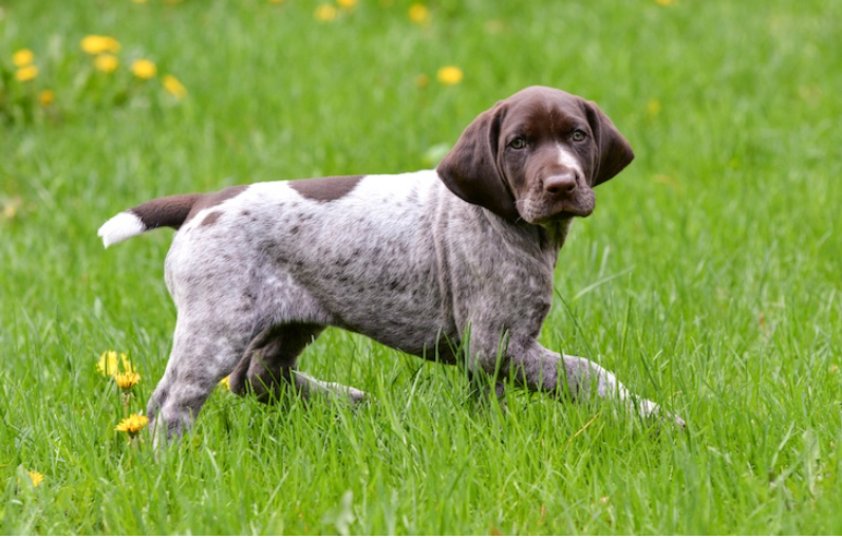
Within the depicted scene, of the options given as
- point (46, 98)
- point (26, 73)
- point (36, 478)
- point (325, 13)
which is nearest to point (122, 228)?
point (36, 478)

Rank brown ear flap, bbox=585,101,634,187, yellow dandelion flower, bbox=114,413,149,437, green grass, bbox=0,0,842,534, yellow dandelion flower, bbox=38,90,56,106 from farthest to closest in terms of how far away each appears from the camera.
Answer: yellow dandelion flower, bbox=38,90,56,106 → brown ear flap, bbox=585,101,634,187 → yellow dandelion flower, bbox=114,413,149,437 → green grass, bbox=0,0,842,534

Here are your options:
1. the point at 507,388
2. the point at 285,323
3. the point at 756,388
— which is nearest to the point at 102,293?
the point at 285,323

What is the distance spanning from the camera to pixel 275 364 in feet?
15.1

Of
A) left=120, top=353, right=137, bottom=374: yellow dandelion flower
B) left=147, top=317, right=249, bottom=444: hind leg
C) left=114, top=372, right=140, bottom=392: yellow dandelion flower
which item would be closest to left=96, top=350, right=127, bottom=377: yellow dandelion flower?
left=120, top=353, right=137, bottom=374: yellow dandelion flower

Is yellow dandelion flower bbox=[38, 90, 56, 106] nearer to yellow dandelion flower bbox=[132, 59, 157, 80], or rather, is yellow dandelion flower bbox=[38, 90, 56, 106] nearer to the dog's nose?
yellow dandelion flower bbox=[132, 59, 157, 80]

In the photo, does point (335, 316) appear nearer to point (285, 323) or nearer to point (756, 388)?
point (285, 323)

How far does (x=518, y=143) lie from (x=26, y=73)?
4.84m

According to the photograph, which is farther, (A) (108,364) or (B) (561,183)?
(A) (108,364)

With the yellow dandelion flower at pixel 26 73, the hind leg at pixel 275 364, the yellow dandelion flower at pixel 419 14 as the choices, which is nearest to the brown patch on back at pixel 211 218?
the hind leg at pixel 275 364

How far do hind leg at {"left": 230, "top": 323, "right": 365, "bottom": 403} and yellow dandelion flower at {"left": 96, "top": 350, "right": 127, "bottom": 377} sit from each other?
0.43 m

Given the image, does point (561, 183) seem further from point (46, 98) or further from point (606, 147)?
point (46, 98)

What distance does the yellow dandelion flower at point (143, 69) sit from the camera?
812 cm

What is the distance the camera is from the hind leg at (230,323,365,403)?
4.54m

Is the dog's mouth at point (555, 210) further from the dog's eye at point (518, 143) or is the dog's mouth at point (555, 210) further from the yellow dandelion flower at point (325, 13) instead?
the yellow dandelion flower at point (325, 13)
